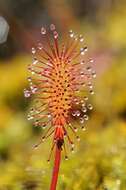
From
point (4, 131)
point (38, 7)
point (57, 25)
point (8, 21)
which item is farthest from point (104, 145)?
point (38, 7)

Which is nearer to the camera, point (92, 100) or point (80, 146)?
point (80, 146)

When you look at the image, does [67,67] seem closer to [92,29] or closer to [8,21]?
[8,21]

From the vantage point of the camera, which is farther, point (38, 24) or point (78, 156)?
point (38, 24)

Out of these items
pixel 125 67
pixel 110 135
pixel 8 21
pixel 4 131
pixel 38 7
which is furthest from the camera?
pixel 38 7

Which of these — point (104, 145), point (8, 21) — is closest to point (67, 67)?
point (104, 145)

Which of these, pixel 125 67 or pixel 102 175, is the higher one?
pixel 125 67

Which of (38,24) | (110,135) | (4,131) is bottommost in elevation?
(110,135)

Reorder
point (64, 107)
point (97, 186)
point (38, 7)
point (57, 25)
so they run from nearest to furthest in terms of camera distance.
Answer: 1. point (64, 107)
2. point (97, 186)
3. point (57, 25)
4. point (38, 7)

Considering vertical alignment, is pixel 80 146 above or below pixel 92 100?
below
